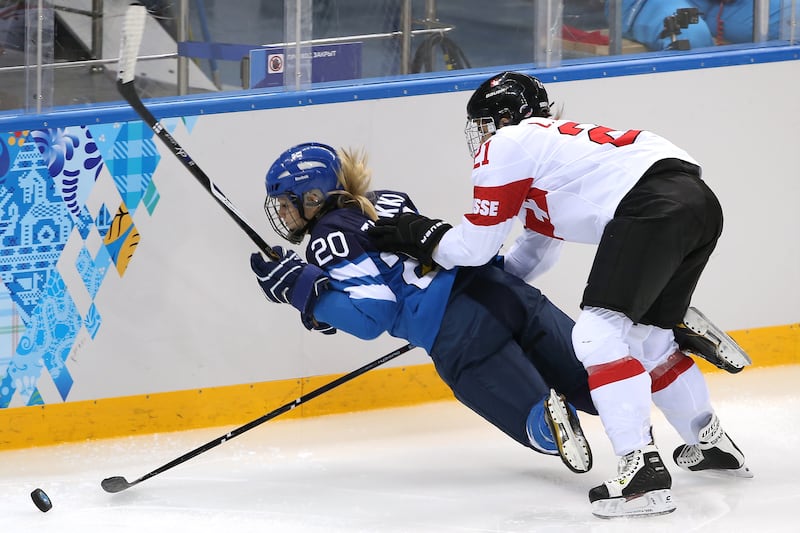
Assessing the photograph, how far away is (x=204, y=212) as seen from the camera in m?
3.82

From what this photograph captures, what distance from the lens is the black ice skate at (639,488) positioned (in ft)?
9.43

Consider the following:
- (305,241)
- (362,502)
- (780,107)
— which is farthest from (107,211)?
(780,107)

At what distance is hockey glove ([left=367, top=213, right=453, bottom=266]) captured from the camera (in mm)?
3082

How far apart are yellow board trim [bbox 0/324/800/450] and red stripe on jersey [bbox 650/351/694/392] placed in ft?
3.63

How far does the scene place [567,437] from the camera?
294 cm

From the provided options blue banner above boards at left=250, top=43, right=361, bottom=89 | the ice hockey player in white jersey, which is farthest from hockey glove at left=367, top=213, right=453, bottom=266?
blue banner above boards at left=250, top=43, right=361, bottom=89

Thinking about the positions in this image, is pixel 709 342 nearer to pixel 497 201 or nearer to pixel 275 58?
pixel 497 201

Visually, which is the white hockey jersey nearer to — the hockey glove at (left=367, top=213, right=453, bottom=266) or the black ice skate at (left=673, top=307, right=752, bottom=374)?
the hockey glove at (left=367, top=213, right=453, bottom=266)

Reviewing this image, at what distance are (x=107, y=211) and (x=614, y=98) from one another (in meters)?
1.75

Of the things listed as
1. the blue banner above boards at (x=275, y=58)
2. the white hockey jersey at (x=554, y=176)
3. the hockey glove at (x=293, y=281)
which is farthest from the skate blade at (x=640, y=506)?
the blue banner above boards at (x=275, y=58)

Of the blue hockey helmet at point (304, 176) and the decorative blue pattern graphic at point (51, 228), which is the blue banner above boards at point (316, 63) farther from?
the blue hockey helmet at point (304, 176)

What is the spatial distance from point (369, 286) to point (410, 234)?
176 millimetres

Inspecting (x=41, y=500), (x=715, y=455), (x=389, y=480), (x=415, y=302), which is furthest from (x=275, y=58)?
(x=715, y=455)

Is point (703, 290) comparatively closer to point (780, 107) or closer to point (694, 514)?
point (780, 107)
